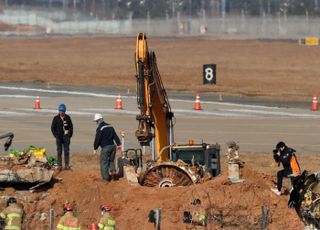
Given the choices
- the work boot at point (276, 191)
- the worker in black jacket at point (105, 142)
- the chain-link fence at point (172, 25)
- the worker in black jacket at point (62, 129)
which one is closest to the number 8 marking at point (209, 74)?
the worker in black jacket at point (62, 129)

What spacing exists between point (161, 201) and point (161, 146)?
361cm

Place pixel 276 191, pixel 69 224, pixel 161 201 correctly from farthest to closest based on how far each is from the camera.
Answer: pixel 276 191 → pixel 161 201 → pixel 69 224

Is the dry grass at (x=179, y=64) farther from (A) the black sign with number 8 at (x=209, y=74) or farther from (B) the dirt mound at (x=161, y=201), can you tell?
(B) the dirt mound at (x=161, y=201)

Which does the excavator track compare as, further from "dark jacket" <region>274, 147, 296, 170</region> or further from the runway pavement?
the runway pavement

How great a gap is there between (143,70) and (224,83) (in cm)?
4552

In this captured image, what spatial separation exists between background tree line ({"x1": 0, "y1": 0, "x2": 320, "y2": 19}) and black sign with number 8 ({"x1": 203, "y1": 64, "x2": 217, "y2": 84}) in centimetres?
9245

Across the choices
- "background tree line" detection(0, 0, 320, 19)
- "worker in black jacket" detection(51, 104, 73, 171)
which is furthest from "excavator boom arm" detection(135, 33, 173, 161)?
"background tree line" detection(0, 0, 320, 19)

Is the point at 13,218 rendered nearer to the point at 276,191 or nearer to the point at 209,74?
the point at 276,191

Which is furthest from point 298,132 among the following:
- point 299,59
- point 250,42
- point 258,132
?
point 250,42

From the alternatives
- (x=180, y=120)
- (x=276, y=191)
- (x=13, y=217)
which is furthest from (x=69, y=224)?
(x=180, y=120)

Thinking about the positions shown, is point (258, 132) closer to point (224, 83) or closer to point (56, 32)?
point (224, 83)

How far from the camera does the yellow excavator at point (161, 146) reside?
89.9ft

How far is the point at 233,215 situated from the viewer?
25.1m

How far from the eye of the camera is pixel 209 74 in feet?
236
